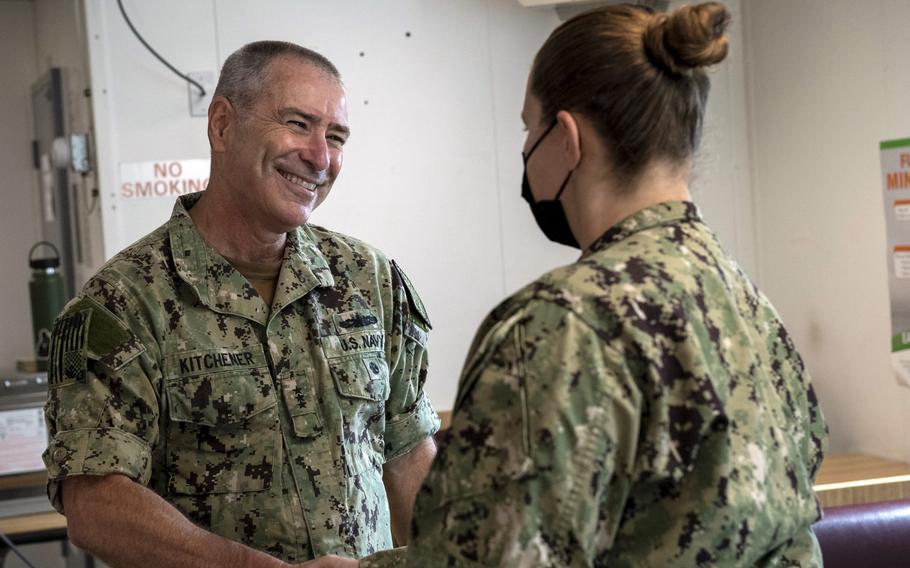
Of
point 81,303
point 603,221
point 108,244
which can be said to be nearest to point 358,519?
point 81,303

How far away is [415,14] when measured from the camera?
348 centimetres

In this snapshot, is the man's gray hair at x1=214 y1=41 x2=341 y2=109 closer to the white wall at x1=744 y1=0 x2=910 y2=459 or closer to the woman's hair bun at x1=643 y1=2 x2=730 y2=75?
the woman's hair bun at x1=643 y1=2 x2=730 y2=75

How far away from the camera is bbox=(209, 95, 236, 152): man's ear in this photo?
5.76 ft

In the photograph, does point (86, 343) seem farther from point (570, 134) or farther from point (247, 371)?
point (570, 134)

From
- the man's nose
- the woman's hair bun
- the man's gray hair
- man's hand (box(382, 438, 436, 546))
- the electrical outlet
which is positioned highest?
the electrical outlet

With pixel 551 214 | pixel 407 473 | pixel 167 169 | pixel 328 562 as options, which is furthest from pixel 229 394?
pixel 167 169

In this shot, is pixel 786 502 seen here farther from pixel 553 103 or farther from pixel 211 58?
pixel 211 58

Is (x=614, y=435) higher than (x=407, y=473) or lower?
higher

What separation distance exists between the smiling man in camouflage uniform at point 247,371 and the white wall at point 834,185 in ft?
5.72

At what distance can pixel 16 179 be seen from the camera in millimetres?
4734

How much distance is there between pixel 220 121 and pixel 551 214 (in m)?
0.79

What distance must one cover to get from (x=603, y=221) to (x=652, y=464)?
10.3 inches

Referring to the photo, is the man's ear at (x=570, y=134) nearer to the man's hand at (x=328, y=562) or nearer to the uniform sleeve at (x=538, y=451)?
the uniform sleeve at (x=538, y=451)

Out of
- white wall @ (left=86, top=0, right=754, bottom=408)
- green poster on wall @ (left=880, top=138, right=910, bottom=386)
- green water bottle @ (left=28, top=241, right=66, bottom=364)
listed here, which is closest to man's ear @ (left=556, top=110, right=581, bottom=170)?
green poster on wall @ (left=880, top=138, right=910, bottom=386)
